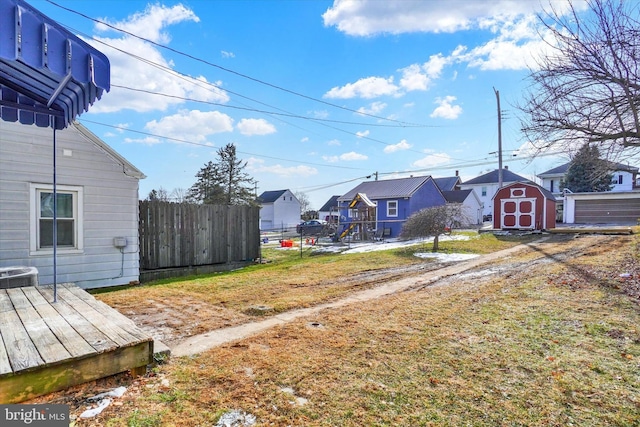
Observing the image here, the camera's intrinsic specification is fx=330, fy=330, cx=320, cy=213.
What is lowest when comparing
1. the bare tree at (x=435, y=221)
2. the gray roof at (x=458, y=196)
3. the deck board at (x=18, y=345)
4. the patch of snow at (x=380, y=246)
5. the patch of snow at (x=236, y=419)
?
the patch of snow at (x=380, y=246)

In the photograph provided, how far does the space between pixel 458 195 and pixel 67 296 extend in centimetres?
3570

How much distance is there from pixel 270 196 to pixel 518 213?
35.8m

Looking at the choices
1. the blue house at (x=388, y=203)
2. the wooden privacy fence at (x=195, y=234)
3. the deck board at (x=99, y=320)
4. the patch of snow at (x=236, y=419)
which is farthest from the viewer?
the blue house at (x=388, y=203)

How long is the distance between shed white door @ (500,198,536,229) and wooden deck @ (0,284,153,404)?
69.4 feet

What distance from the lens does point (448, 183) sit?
4231cm

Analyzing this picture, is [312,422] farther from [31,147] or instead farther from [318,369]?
[31,147]

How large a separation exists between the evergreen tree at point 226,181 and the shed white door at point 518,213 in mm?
26552

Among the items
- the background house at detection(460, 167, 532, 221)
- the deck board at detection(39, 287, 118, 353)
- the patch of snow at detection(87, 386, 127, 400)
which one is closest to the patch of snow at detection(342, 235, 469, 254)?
the deck board at detection(39, 287, 118, 353)

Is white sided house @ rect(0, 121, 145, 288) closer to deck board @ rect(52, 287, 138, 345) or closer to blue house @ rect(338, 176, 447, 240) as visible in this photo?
deck board @ rect(52, 287, 138, 345)

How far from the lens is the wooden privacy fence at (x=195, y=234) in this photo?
8.59 meters

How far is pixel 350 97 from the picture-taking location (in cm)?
1808

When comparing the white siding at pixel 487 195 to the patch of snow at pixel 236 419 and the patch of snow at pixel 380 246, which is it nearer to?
the patch of snow at pixel 380 246

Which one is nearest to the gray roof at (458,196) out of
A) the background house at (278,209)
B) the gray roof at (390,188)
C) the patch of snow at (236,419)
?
the gray roof at (390,188)

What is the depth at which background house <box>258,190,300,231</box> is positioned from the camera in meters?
47.8
